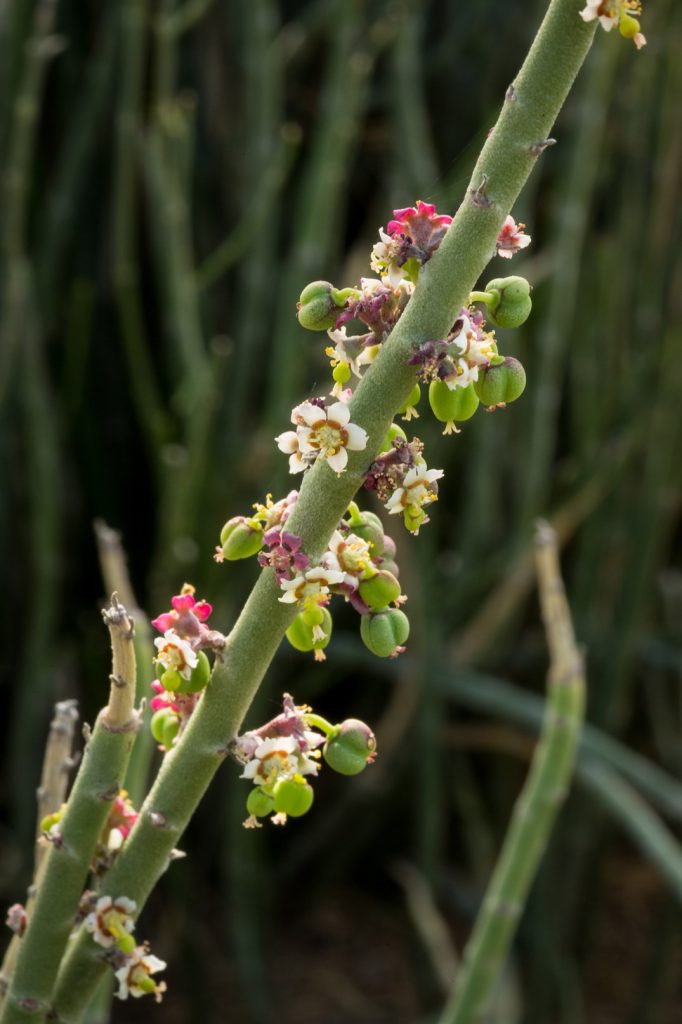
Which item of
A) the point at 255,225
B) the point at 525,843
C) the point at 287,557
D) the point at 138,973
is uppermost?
the point at 255,225

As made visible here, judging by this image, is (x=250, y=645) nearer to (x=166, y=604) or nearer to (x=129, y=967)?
(x=129, y=967)

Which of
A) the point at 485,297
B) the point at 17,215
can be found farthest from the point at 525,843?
the point at 17,215

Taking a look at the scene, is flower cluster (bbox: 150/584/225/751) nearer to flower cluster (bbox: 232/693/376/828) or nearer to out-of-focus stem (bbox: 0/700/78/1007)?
flower cluster (bbox: 232/693/376/828)

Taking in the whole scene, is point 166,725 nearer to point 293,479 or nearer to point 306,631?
point 306,631

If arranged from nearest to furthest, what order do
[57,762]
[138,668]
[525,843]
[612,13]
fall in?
[612,13], [57,762], [138,668], [525,843]

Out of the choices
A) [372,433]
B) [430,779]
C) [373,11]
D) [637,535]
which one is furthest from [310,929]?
[372,433]

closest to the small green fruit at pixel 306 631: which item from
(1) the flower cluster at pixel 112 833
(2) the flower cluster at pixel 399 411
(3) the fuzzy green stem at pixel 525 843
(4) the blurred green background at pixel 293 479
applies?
(2) the flower cluster at pixel 399 411
